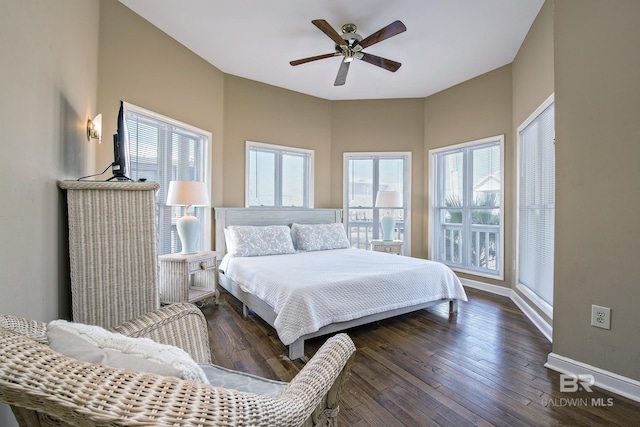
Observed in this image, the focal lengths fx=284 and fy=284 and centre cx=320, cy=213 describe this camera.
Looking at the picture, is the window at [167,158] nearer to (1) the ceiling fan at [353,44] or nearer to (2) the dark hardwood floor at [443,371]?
(2) the dark hardwood floor at [443,371]

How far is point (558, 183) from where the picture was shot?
2.05m

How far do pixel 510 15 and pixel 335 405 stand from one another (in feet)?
12.2

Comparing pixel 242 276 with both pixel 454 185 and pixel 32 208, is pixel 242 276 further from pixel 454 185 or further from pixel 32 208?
pixel 454 185

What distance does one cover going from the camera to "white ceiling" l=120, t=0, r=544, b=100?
108 inches

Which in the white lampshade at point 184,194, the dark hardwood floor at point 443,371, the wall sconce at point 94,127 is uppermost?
the wall sconce at point 94,127

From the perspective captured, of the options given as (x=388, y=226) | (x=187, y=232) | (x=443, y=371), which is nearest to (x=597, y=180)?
(x=443, y=371)

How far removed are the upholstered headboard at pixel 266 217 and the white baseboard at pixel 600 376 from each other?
10.8 ft

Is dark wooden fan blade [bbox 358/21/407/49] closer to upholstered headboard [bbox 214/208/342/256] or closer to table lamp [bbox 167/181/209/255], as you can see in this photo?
table lamp [bbox 167/181/209/255]

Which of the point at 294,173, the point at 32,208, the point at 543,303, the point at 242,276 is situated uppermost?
the point at 294,173

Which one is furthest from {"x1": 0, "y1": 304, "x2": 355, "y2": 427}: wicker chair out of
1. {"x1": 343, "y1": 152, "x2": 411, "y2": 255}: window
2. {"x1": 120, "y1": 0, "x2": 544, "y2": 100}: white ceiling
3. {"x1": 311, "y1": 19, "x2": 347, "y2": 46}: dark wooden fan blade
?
{"x1": 343, "y1": 152, "x2": 411, "y2": 255}: window

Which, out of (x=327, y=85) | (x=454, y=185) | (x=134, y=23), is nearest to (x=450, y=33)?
(x=327, y=85)

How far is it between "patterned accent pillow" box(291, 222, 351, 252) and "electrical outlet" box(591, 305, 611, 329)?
9.26ft

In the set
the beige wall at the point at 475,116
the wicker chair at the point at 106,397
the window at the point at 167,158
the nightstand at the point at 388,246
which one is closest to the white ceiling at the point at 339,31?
Result: the beige wall at the point at 475,116

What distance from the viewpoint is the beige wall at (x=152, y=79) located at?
2.63 m
